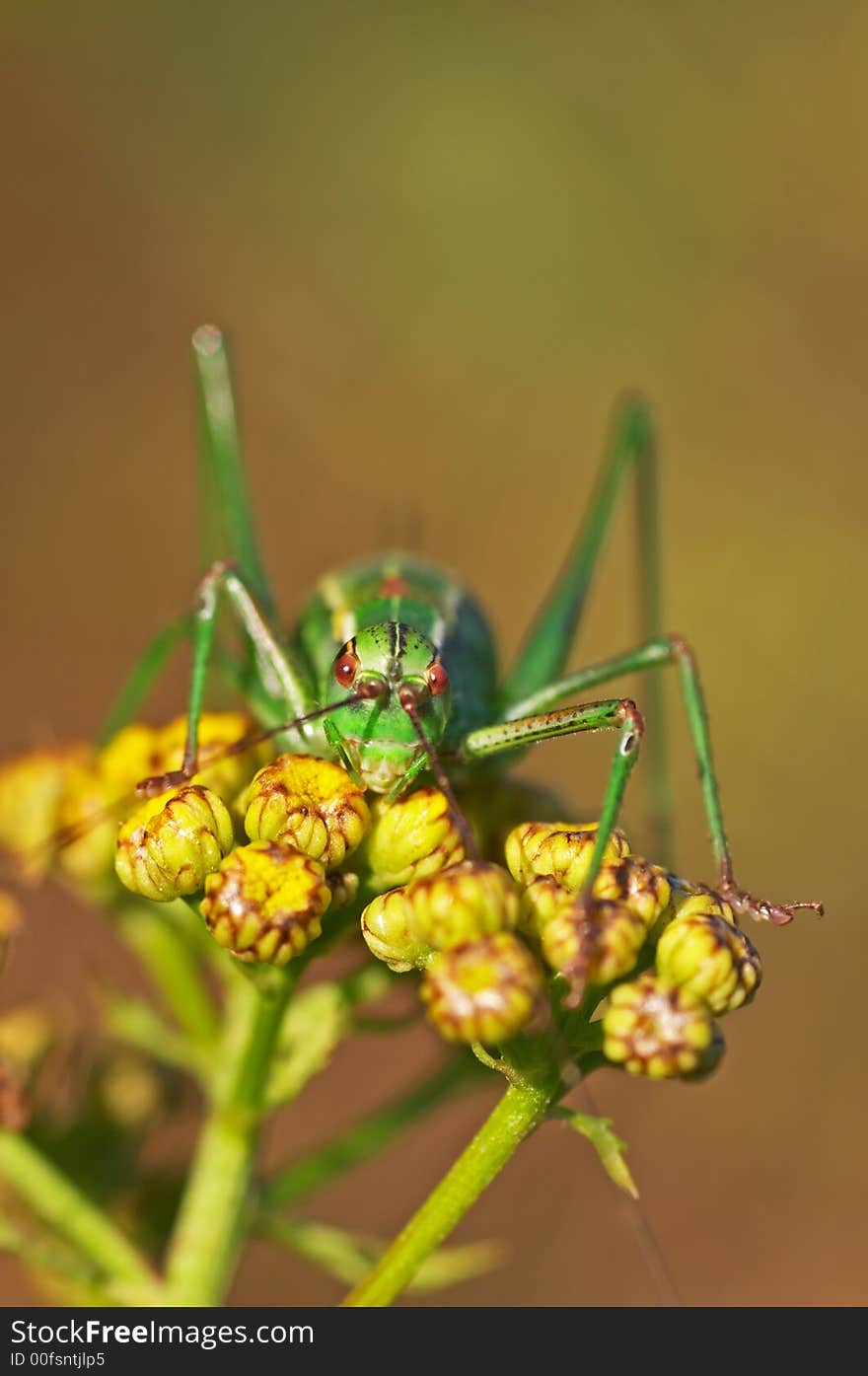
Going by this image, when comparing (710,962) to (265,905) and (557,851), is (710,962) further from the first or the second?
(265,905)

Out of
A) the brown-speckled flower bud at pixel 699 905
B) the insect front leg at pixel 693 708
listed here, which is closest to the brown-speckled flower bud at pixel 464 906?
the brown-speckled flower bud at pixel 699 905

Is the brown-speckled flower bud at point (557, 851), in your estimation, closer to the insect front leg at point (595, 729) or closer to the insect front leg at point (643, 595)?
the insect front leg at point (595, 729)

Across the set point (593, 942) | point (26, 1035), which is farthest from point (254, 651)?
point (593, 942)

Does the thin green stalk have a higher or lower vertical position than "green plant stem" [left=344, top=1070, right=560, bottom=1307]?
higher

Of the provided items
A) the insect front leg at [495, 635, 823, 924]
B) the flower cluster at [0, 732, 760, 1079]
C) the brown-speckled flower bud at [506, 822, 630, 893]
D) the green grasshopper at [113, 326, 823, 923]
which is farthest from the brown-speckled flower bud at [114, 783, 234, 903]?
the insect front leg at [495, 635, 823, 924]

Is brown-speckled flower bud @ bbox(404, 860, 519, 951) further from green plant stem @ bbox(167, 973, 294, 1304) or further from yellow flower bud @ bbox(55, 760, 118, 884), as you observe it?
yellow flower bud @ bbox(55, 760, 118, 884)
